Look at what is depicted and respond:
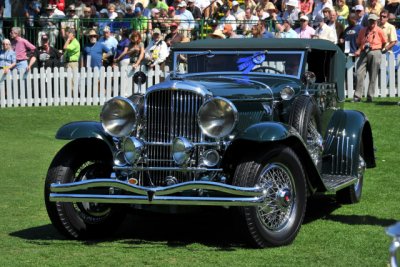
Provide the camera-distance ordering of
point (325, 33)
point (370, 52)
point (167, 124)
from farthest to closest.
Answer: point (325, 33) → point (370, 52) → point (167, 124)

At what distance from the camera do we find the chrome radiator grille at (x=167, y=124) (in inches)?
308

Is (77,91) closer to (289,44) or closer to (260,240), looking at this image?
(289,44)

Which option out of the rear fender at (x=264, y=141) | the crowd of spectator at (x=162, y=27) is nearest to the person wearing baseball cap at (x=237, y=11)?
the crowd of spectator at (x=162, y=27)

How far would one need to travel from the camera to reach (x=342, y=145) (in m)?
9.45

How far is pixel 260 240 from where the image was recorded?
295 inches

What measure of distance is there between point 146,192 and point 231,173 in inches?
30.5

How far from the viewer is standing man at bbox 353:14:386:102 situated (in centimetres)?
1833

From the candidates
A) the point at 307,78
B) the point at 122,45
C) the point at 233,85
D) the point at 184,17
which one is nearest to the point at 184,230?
the point at 233,85

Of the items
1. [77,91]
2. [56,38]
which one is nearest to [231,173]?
[77,91]

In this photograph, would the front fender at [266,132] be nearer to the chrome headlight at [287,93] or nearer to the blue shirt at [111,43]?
the chrome headlight at [287,93]

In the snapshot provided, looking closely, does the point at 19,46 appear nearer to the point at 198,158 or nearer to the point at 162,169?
the point at 162,169

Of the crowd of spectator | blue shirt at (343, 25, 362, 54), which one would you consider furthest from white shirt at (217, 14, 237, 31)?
blue shirt at (343, 25, 362, 54)

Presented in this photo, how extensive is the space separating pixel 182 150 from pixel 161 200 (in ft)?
1.65

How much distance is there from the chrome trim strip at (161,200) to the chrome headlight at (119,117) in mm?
657
